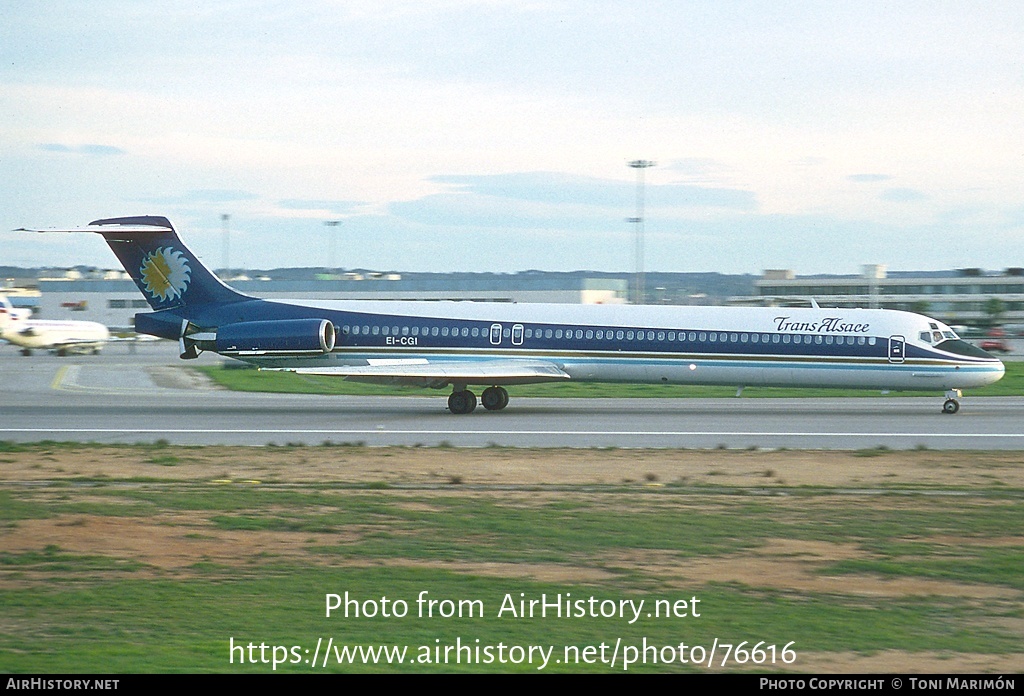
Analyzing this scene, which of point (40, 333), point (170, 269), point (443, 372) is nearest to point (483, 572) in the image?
point (443, 372)

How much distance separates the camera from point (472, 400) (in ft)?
102

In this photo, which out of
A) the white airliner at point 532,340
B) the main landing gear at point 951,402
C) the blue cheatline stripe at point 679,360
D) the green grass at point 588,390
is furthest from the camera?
the green grass at point 588,390

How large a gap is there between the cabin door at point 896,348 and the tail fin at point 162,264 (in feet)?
62.6

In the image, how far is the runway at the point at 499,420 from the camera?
78.4 feet

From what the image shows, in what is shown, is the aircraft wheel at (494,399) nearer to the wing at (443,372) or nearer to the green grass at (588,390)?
the wing at (443,372)

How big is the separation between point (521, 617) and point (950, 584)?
4418 mm

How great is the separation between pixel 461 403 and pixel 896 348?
473 inches

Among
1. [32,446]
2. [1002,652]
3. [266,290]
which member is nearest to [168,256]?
[32,446]

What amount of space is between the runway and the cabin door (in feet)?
5.20

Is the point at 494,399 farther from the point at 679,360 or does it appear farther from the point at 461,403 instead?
the point at 679,360

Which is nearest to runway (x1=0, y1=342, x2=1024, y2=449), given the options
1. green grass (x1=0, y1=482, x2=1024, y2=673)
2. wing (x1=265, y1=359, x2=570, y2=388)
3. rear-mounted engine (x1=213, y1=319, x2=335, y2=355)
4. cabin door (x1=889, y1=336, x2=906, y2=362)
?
wing (x1=265, y1=359, x2=570, y2=388)

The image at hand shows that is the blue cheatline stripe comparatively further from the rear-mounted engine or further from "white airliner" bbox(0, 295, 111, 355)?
"white airliner" bbox(0, 295, 111, 355)

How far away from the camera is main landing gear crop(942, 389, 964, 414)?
29.9 meters

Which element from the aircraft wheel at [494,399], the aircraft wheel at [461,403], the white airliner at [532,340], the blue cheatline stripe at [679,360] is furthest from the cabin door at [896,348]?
the aircraft wheel at [461,403]
